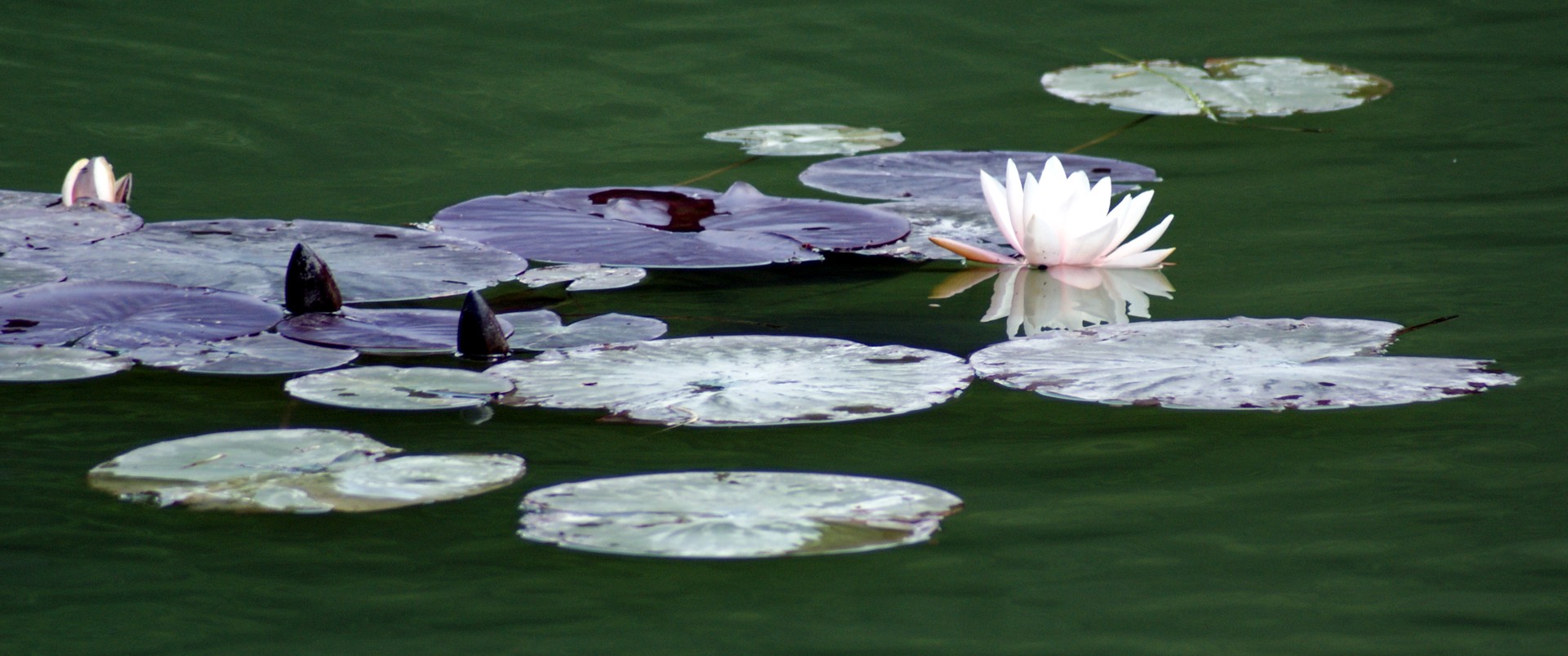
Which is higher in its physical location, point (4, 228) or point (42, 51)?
point (42, 51)

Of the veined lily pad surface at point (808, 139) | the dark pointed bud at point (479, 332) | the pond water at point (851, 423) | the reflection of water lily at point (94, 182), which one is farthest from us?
the veined lily pad surface at point (808, 139)

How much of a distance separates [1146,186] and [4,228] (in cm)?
251

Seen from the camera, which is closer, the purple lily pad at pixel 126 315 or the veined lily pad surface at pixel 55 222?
the purple lily pad at pixel 126 315

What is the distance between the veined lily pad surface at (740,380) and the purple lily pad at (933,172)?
1348 mm

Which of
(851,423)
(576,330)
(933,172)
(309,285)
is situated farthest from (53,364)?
(933,172)

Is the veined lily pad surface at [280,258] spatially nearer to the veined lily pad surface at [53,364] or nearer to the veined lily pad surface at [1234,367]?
the veined lily pad surface at [53,364]

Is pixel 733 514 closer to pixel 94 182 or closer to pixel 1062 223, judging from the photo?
pixel 1062 223

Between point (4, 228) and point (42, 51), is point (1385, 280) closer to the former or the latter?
point (4, 228)

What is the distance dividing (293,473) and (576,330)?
766 millimetres

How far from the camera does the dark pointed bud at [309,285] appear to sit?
2.46 m

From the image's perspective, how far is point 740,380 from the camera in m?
2.13

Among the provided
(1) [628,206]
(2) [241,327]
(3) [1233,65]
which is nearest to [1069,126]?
(3) [1233,65]

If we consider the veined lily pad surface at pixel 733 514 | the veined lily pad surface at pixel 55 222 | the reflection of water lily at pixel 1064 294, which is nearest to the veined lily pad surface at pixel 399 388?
the veined lily pad surface at pixel 733 514

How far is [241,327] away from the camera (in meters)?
2.38
